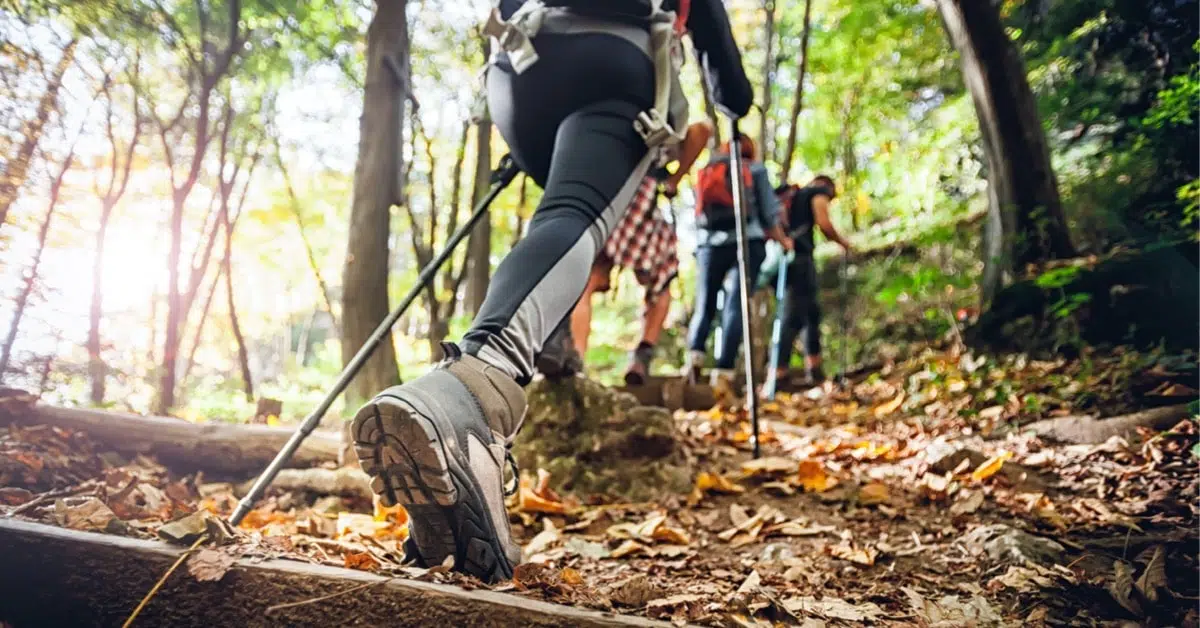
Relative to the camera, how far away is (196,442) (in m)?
2.37

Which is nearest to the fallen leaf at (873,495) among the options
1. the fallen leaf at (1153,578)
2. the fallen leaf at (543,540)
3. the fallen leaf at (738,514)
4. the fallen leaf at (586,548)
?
the fallen leaf at (738,514)

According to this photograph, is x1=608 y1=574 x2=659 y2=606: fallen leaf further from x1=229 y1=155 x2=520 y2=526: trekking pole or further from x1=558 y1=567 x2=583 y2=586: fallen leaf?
x1=229 y1=155 x2=520 y2=526: trekking pole

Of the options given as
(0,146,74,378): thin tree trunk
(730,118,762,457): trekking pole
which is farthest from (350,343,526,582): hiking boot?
(730,118,762,457): trekking pole

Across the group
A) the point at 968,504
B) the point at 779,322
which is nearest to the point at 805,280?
the point at 779,322

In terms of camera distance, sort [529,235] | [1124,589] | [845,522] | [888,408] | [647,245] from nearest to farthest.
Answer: [1124,589] < [529,235] < [845,522] < [647,245] < [888,408]

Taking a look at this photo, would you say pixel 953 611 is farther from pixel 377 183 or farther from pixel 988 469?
pixel 377 183

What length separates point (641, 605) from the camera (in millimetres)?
1068

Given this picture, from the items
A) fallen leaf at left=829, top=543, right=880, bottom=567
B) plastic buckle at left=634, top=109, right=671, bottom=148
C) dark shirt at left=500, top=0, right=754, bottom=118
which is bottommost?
fallen leaf at left=829, top=543, right=880, bottom=567

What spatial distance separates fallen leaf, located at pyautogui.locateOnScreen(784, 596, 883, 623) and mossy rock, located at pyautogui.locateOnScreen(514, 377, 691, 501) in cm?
128

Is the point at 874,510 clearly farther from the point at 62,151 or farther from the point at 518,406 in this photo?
the point at 62,151

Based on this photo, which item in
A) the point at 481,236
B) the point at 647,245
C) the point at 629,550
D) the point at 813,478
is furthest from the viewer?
the point at 481,236

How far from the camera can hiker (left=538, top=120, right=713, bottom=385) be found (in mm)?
2973

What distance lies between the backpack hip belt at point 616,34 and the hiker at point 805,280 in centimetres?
526

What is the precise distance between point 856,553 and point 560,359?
1.59 meters
